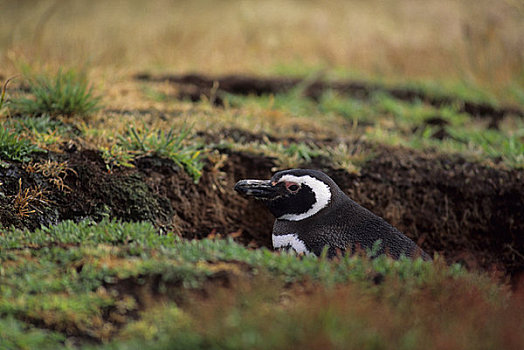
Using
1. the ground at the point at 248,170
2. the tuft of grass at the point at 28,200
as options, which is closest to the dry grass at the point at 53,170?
the ground at the point at 248,170

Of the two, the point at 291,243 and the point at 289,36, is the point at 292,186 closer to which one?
the point at 291,243

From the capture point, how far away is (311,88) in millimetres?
8906

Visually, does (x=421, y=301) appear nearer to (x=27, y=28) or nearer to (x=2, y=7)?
(x=27, y=28)

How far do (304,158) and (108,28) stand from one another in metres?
6.83

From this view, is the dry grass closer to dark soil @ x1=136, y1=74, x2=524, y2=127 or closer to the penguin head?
the penguin head

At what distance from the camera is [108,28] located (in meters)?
10.9

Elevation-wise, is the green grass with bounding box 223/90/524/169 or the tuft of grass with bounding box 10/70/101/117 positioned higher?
the tuft of grass with bounding box 10/70/101/117

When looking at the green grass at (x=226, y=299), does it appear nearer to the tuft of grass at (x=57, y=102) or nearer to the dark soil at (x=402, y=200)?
the dark soil at (x=402, y=200)

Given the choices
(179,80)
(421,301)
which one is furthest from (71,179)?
(179,80)

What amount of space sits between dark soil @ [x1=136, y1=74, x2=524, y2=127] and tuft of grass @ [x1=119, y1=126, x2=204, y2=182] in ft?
9.74

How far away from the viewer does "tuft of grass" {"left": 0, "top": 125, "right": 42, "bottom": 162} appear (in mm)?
4465

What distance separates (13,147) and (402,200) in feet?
11.3

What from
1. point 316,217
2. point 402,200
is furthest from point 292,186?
point 402,200

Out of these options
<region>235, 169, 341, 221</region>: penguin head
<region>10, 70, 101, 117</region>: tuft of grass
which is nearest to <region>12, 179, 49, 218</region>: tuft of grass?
<region>10, 70, 101, 117</region>: tuft of grass
